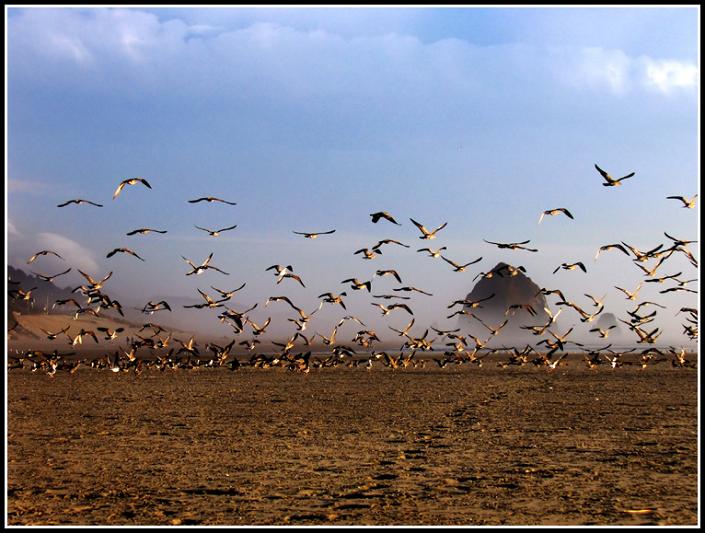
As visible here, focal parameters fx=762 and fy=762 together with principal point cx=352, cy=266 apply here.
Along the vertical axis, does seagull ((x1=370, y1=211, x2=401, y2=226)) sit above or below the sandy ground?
above

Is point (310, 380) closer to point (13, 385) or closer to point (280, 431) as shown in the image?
point (13, 385)

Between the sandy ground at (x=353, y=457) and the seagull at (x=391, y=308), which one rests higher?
the seagull at (x=391, y=308)

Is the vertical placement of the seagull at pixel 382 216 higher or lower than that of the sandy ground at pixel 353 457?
higher

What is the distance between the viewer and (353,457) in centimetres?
1955

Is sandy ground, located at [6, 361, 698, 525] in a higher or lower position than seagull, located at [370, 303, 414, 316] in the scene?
lower

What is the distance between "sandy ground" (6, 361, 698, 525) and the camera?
1425 centimetres

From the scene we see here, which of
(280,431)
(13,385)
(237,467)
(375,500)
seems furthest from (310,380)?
(375,500)

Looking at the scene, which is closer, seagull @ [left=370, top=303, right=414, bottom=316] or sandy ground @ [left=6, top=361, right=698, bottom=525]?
sandy ground @ [left=6, top=361, right=698, bottom=525]

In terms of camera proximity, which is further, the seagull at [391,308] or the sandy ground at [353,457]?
the seagull at [391,308]

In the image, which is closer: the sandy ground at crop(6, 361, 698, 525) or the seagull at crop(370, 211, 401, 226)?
the sandy ground at crop(6, 361, 698, 525)

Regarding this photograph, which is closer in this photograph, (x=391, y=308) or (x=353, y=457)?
(x=353, y=457)

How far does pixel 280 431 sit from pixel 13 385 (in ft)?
80.5

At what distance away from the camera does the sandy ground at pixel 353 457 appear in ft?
46.8

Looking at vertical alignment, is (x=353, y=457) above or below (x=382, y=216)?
below
